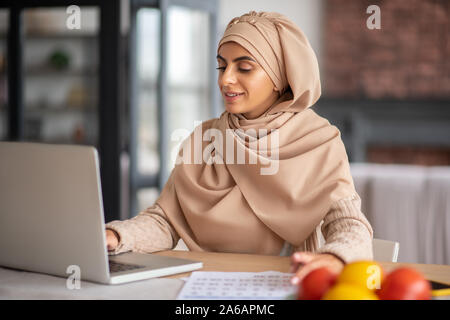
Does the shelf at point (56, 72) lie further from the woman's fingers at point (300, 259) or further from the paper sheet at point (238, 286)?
the woman's fingers at point (300, 259)

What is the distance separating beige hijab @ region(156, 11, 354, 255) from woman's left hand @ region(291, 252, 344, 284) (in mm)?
254

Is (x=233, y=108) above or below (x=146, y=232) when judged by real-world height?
above

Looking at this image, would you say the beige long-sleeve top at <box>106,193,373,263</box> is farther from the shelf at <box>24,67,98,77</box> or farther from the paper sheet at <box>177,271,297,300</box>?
the shelf at <box>24,67,98,77</box>

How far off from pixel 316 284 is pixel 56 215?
18.9 inches

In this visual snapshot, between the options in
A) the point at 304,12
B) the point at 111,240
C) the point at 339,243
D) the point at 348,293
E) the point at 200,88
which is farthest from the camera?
the point at 304,12

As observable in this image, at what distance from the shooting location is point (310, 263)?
43.2 inches

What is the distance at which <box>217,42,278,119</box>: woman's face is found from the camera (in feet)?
4.85

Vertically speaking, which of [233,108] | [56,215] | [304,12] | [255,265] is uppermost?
[304,12]

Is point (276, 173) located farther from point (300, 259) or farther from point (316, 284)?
point (316, 284)

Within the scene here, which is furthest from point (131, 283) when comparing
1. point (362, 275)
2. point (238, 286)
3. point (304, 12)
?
point (304, 12)

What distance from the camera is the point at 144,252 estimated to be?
4.89 feet
